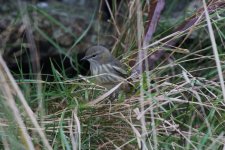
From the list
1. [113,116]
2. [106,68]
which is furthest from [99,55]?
[113,116]

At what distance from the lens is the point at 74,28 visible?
18.6ft

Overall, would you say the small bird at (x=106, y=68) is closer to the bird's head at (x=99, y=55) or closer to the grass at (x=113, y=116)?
the bird's head at (x=99, y=55)

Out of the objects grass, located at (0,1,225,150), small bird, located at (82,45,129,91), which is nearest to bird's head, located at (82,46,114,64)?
small bird, located at (82,45,129,91)

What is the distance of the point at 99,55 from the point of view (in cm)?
459

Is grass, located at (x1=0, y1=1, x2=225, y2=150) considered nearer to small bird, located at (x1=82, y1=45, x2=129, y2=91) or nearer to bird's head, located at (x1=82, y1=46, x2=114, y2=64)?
small bird, located at (x1=82, y1=45, x2=129, y2=91)

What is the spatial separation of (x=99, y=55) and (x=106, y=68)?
0.12 meters

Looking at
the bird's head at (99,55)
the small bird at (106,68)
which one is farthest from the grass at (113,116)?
the bird's head at (99,55)

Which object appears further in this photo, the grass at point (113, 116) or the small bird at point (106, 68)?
the small bird at point (106, 68)

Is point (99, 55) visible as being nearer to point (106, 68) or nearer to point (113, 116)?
point (106, 68)

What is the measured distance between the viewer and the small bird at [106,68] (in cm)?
418

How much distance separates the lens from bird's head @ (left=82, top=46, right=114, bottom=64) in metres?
4.42

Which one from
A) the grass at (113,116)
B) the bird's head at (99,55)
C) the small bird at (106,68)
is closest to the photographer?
the grass at (113,116)

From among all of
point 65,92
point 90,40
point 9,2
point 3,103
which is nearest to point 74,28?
point 90,40

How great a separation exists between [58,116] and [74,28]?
2054 millimetres
